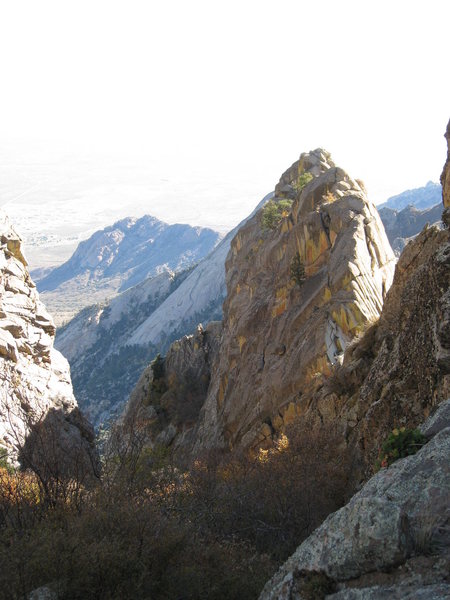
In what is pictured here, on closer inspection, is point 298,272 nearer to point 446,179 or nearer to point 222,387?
point 222,387

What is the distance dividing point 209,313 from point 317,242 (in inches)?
4808

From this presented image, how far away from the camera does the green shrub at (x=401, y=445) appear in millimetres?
11000

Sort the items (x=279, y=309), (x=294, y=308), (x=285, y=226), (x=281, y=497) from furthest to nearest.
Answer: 1. (x=285, y=226)
2. (x=279, y=309)
3. (x=294, y=308)
4. (x=281, y=497)

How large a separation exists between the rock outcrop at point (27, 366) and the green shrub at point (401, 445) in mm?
27723

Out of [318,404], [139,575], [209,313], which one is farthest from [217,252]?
[139,575]

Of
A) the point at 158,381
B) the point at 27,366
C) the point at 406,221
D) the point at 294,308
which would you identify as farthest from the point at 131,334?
the point at 294,308

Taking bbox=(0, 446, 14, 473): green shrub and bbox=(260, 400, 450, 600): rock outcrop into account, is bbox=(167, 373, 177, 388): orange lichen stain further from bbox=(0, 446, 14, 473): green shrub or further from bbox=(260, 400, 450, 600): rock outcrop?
bbox=(260, 400, 450, 600): rock outcrop

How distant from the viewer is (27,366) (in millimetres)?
41906

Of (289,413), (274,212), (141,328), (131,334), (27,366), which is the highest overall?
(274,212)

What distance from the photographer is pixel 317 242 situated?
36.7m

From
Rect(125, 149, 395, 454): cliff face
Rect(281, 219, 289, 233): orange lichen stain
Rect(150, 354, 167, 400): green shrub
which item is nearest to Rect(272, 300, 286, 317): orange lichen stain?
Rect(125, 149, 395, 454): cliff face

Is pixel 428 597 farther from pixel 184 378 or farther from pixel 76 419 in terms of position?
pixel 184 378

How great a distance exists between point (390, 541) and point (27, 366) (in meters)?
Answer: 38.2

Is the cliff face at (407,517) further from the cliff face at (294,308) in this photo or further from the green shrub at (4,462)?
the green shrub at (4,462)
